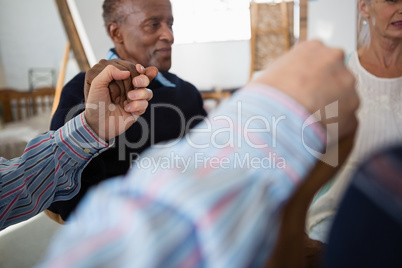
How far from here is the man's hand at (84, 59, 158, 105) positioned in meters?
0.38

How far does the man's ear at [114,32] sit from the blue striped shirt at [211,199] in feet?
1.34

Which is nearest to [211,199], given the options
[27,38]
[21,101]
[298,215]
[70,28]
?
[298,215]

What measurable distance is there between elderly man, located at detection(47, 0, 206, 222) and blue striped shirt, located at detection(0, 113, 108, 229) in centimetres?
7

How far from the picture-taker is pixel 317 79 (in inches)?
5.5

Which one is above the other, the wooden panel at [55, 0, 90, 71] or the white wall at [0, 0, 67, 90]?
the wooden panel at [55, 0, 90, 71]

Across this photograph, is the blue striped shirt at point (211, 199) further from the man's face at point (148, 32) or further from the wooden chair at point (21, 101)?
the wooden chair at point (21, 101)

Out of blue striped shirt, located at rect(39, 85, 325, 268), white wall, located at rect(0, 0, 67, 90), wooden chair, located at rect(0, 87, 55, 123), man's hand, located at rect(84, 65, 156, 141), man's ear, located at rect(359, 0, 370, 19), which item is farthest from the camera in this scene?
white wall, located at rect(0, 0, 67, 90)

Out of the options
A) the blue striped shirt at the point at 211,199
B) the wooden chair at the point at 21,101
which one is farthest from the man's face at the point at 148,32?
the wooden chair at the point at 21,101

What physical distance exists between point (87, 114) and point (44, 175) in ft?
0.34

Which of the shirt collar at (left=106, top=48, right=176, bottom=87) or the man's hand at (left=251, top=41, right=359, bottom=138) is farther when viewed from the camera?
the shirt collar at (left=106, top=48, right=176, bottom=87)

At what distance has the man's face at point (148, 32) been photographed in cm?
47

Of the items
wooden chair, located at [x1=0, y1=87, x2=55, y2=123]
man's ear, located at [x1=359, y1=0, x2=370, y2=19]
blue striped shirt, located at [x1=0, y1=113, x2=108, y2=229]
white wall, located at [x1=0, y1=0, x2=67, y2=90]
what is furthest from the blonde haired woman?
white wall, located at [x1=0, y1=0, x2=67, y2=90]

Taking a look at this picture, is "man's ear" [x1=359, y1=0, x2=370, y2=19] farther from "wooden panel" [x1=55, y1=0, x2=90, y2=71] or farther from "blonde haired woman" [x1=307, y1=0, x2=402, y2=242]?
"wooden panel" [x1=55, y1=0, x2=90, y2=71]

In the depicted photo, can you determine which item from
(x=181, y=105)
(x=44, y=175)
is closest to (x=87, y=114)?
(x=44, y=175)
